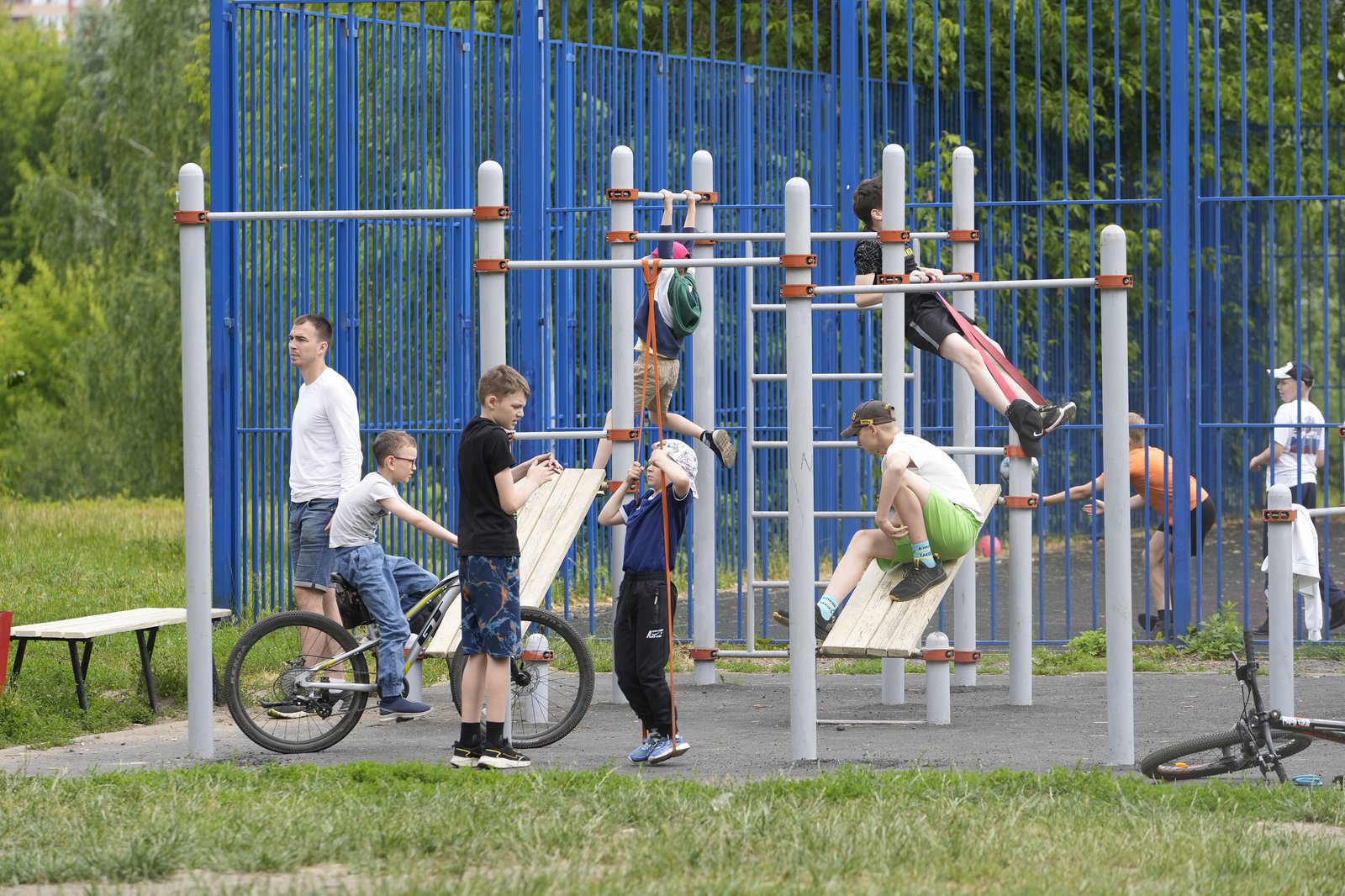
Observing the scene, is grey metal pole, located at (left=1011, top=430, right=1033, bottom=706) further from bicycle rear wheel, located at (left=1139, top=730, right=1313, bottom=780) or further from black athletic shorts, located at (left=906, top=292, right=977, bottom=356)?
bicycle rear wheel, located at (left=1139, top=730, right=1313, bottom=780)

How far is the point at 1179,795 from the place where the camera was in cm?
657

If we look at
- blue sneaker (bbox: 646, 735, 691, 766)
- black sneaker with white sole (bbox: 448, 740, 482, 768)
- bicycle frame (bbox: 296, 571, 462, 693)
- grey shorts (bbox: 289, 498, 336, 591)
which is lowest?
blue sneaker (bbox: 646, 735, 691, 766)

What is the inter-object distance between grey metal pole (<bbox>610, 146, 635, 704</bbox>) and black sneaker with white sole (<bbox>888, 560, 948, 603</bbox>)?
1244 mm

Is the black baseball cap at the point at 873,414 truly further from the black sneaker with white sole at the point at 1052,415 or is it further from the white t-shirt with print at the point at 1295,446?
the white t-shirt with print at the point at 1295,446

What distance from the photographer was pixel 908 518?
8.66 metres

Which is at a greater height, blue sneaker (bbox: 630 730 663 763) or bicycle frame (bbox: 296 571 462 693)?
bicycle frame (bbox: 296 571 462 693)

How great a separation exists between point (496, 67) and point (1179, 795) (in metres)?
7.37

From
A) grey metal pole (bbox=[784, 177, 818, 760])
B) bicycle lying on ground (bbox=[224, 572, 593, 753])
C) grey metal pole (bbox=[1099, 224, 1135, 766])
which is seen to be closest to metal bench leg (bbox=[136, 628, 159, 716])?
bicycle lying on ground (bbox=[224, 572, 593, 753])

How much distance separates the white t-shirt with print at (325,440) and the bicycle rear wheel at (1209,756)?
12.3 ft

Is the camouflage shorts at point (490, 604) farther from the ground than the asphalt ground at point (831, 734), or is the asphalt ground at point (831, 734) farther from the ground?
the camouflage shorts at point (490, 604)

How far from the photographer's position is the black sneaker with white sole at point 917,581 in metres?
8.58

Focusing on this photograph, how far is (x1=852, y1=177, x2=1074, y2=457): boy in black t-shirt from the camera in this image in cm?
888

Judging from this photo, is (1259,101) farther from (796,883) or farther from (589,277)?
(796,883)

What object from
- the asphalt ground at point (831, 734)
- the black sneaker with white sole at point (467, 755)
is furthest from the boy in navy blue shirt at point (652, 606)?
the black sneaker with white sole at point (467, 755)
